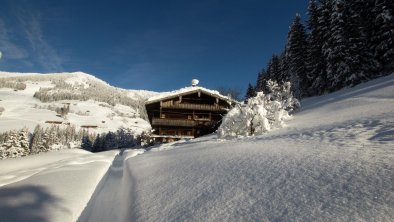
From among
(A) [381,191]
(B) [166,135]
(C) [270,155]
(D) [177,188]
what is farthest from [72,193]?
(B) [166,135]

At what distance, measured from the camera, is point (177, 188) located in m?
5.76

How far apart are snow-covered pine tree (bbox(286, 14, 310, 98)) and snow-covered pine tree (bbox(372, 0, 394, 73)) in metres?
12.7

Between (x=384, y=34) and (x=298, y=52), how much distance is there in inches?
641

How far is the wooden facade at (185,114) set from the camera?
34219 mm

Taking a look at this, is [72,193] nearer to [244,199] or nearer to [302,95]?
[244,199]

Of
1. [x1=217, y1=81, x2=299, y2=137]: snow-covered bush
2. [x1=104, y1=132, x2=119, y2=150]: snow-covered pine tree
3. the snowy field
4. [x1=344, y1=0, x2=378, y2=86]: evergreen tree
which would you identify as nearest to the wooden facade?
[x1=344, y1=0, x2=378, y2=86]: evergreen tree

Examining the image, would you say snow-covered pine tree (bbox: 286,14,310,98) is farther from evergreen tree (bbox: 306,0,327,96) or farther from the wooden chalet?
the wooden chalet

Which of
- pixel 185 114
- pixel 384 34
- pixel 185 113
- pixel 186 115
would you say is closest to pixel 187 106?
pixel 185 113

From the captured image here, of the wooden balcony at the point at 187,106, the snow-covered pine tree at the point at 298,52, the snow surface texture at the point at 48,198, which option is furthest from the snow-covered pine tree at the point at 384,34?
the snow surface texture at the point at 48,198

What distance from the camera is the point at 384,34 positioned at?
32.8 metres

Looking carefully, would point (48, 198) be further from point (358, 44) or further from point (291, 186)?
point (358, 44)

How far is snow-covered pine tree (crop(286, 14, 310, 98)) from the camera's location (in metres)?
48.1

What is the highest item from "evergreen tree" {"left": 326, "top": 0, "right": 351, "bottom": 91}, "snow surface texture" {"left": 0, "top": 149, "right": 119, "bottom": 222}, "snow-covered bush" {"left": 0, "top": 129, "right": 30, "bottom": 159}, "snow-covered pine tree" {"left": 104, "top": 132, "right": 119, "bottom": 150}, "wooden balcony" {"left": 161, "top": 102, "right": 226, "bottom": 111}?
"evergreen tree" {"left": 326, "top": 0, "right": 351, "bottom": 91}

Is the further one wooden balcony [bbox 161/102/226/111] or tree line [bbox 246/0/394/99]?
wooden balcony [bbox 161/102/226/111]
